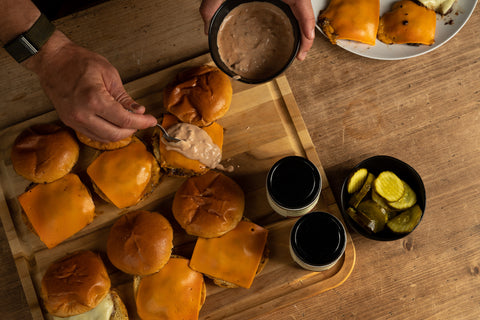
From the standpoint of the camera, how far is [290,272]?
75.2 inches

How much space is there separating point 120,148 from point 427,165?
1.51m

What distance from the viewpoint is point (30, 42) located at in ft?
5.46

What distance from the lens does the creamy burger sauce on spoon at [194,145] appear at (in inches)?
73.7

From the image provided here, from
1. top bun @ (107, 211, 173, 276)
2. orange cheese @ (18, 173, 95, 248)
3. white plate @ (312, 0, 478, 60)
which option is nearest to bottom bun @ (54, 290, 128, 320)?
top bun @ (107, 211, 173, 276)

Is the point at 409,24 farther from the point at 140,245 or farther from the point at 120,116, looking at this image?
the point at 140,245

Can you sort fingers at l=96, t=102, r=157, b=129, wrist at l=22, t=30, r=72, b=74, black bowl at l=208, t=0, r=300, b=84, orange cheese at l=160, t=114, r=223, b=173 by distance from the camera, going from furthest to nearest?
1. orange cheese at l=160, t=114, r=223, b=173
2. wrist at l=22, t=30, r=72, b=74
3. fingers at l=96, t=102, r=157, b=129
4. black bowl at l=208, t=0, r=300, b=84

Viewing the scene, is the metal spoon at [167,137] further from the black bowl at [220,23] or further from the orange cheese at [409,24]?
the orange cheese at [409,24]

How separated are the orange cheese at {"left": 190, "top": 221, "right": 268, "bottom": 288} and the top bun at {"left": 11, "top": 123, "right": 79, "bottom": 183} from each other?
29.2 inches

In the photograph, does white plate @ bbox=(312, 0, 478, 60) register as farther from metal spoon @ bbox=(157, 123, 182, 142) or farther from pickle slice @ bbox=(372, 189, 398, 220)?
metal spoon @ bbox=(157, 123, 182, 142)

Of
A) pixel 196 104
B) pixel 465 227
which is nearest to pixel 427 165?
pixel 465 227

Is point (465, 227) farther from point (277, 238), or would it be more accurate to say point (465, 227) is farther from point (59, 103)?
point (59, 103)

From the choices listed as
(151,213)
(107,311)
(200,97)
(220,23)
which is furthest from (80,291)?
(220,23)

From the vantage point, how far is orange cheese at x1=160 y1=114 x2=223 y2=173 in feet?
6.22

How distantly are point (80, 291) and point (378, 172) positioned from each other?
146 centimetres
